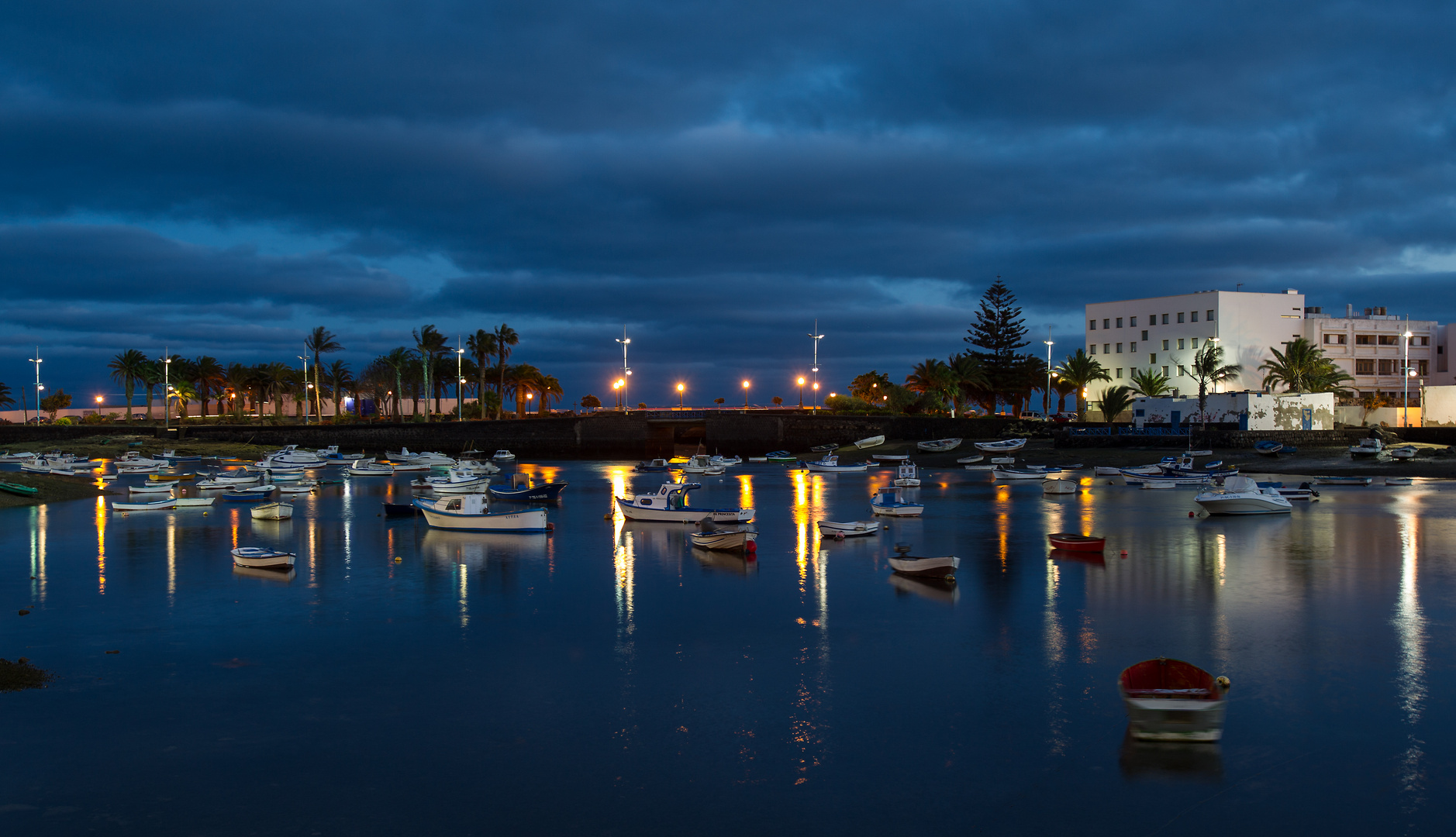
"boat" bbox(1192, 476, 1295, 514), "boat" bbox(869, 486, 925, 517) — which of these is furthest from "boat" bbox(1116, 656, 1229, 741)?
"boat" bbox(1192, 476, 1295, 514)

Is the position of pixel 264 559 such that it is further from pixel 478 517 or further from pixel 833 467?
pixel 833 467

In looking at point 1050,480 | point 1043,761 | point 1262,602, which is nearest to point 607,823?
point 1043,761

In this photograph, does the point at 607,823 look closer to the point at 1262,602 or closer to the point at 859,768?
the point at 859,768

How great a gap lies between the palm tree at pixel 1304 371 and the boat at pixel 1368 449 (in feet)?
76.2

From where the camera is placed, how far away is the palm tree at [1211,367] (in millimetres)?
104125

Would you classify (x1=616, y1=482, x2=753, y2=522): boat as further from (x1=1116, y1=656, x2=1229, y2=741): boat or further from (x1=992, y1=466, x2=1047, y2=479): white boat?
(x1=992, y1=466, x2=1047, y2=479): white boat

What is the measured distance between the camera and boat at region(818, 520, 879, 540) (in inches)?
1574

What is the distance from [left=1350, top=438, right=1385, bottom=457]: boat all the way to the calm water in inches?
1871

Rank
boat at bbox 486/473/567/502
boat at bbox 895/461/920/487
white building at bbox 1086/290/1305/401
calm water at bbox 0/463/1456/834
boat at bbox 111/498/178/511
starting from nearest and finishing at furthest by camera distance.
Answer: calm water at bbox 0/463/1456/834 < boat at bbox 111/498/178/511 < boat at bbox 486/473/567/502 < boat at bbox 895/461/920/487 < white building at bbox 1086/290/1305/401

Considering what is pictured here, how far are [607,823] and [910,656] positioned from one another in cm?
987

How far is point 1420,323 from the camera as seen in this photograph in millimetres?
120125

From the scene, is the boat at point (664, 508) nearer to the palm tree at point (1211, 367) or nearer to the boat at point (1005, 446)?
the boat at point (1005, 446)

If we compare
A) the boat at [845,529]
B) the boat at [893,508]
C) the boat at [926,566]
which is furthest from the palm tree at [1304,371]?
the boat at [926,566]

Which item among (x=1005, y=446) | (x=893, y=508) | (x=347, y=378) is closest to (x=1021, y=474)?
(x=1005, y=446)
